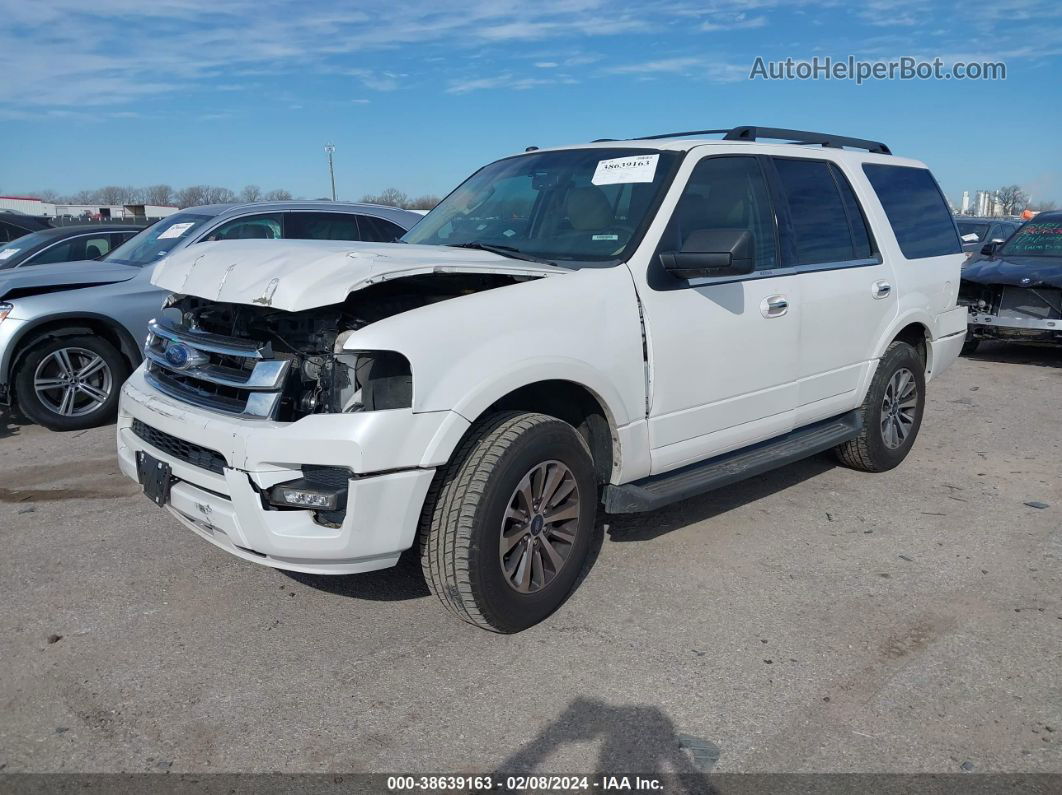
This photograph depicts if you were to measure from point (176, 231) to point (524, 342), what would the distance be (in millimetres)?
5539

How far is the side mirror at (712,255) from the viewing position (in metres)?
3.64

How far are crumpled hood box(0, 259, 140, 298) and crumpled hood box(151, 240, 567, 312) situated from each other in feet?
12.2

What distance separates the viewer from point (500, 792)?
102 inches

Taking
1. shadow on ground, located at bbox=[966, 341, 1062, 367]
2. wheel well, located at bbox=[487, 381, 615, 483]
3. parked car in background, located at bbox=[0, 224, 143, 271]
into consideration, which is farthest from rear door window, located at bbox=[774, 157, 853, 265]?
parked car in background, located at bbox=[0, 224, 143, 271]

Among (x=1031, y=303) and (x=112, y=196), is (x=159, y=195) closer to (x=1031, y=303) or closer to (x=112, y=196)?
(x=112, y=196)

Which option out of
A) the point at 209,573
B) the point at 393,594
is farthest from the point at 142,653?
the point at 393,594

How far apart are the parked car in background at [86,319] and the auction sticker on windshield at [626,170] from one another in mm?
2989

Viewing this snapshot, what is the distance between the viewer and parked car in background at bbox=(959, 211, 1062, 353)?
30.7ft

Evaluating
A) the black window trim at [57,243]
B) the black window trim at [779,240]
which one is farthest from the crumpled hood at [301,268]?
the black window trim at [57,243]

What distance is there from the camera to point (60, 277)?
6.99 m

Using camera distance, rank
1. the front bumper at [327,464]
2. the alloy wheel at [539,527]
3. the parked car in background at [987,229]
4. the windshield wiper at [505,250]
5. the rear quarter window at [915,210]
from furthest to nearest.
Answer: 1. the parked car in background at [987,229]
2. the rear quarter window at [915,210]
3. the windshield wiper at [505,250]
4. the alloy wheel at [539,527]
5. the front bumper at [327,464]

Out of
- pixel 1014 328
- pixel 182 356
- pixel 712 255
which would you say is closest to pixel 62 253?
pixel 182 356

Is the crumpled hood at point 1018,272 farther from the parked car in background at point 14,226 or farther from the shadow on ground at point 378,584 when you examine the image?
the parked car in background at point 14,226

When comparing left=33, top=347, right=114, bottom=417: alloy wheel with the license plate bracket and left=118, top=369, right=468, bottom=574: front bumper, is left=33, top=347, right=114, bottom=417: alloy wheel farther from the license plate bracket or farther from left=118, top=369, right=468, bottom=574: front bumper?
left=118, top=369, right=468, bottom=574: front bumper
